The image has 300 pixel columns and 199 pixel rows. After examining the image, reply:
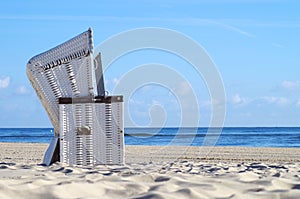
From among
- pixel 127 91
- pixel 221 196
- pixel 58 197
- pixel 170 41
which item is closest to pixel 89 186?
pixel 58 197

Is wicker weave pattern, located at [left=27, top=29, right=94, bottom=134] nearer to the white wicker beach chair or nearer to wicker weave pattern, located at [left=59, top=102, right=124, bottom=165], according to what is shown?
the white wicker beach chair

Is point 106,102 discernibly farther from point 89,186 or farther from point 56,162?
point 89,186

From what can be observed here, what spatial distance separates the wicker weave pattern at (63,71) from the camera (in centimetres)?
668

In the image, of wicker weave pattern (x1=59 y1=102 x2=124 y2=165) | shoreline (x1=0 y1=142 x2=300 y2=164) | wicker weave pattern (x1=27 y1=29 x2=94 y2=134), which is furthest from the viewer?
shoreline (x1=0 y1=142 x2=300 y2=164)

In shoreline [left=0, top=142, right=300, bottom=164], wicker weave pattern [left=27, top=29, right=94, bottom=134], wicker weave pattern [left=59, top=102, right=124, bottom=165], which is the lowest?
shoreline [left=0, top=142, right=300, bottom=164]

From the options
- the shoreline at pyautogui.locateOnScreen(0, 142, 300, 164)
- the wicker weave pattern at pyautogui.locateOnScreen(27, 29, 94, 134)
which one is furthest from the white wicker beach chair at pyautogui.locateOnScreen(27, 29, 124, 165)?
the shoreline at pyautogui.locateOnScreen(0, 142, 300, 164)

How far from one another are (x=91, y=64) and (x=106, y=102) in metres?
0.53

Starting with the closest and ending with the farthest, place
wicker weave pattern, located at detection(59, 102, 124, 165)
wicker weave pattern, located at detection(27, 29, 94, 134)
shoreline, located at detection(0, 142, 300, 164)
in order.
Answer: wicker weave pattern, located at detection(27, 29, 94, 134)
wicker weave pattern, located at detection(59, 102, 124, 165)
shoreline, located at detection(0, 142, 300, 164)

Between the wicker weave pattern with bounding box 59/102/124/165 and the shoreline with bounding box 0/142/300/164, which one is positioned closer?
the wicker weave pattern with bounding box 59/102/124/165

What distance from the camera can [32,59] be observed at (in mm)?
6867

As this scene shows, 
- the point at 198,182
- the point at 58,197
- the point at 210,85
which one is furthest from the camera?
the point at 210,85

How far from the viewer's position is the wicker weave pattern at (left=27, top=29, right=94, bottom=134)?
6.68m

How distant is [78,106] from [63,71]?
49 cm

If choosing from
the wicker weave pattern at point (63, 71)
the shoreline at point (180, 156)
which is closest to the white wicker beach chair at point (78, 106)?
the wicker weave pattern at point (63, 71)
